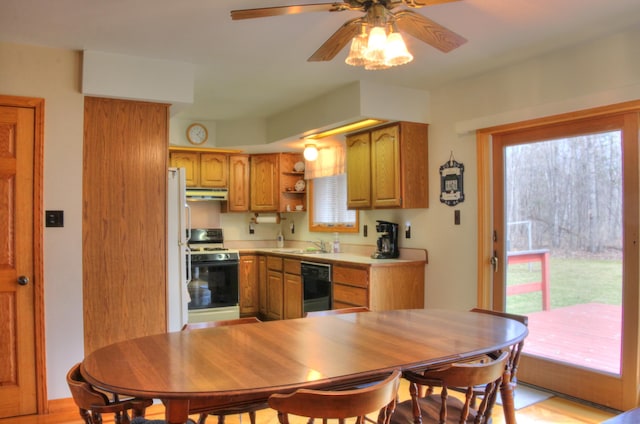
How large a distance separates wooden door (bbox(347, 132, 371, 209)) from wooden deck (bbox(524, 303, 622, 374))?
180 centimetres

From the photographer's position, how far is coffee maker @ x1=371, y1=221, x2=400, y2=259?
14.5 ft

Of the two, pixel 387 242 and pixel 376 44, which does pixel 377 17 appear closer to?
pixel 376 44

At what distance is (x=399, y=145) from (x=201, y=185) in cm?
264

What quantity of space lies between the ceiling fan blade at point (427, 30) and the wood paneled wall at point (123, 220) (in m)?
2.01

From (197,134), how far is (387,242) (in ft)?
8.52

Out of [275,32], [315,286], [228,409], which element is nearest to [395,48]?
[275,32]

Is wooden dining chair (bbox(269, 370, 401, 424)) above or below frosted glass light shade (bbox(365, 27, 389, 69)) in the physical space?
below

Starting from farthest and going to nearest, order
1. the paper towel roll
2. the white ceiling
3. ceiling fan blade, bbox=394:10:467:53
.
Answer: the paper towel roll < the white ceiling < ceiling fan blade, bbox=394:10:467:53

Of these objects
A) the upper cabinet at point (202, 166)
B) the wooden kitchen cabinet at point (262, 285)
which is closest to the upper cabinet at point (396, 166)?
the wooden kitchen cabinet at point (262, 285)

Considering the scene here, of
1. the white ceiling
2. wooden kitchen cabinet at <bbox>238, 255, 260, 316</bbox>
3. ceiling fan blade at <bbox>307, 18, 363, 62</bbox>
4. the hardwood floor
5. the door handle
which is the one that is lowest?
the hardwood floor

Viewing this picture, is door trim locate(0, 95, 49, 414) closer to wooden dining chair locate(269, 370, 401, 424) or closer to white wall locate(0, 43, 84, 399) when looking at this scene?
white wall locate(0, 43, 84, 399)

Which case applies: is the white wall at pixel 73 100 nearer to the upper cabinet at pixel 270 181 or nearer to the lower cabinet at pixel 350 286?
the lower cabinet at pixel 350 286

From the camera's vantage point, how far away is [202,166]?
5664mm

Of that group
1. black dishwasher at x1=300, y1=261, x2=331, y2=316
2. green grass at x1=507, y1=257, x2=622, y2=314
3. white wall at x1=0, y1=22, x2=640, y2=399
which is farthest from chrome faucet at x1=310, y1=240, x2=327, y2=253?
white wall at x1=0, y1=22, x2=640, y2=399
